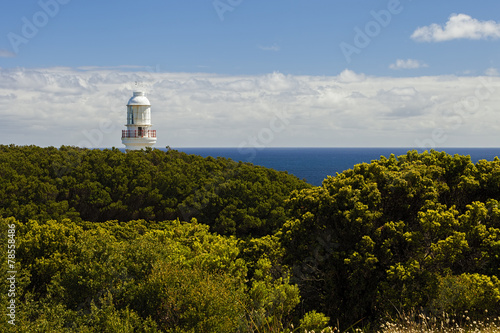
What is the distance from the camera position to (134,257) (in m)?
15.9

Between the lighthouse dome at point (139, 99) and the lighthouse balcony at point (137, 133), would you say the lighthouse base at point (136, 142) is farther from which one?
the lighthouse dome at point (139, 99)

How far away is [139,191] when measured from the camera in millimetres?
30750

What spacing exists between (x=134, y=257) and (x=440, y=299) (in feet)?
33.1

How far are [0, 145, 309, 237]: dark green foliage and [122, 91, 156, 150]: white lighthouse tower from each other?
1287 cm

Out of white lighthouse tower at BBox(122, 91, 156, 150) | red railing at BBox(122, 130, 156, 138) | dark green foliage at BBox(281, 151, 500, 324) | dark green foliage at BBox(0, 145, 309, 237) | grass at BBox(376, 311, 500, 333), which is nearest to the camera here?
grass at BBox(376, 311, 500, 333)

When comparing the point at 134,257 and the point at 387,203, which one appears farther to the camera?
the point at 387,203

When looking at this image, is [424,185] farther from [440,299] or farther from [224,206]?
[224,206]

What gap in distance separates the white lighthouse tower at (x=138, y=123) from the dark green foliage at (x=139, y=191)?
42.2ft

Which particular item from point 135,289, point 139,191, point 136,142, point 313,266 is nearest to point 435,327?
point 313,266

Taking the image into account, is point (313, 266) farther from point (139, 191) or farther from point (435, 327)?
point (139, 191)

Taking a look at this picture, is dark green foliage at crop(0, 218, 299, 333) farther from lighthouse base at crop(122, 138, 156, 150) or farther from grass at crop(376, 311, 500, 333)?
lighthouse base at crop(122, 138, 156, 150)

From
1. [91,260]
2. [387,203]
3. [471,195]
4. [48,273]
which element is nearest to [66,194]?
[48,273]

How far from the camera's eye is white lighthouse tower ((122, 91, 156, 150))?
46.8 metres

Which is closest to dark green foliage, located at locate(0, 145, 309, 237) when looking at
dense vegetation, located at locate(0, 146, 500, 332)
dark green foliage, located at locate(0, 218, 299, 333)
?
dense vegetation, located at locate(0, 146, 500, 332)
